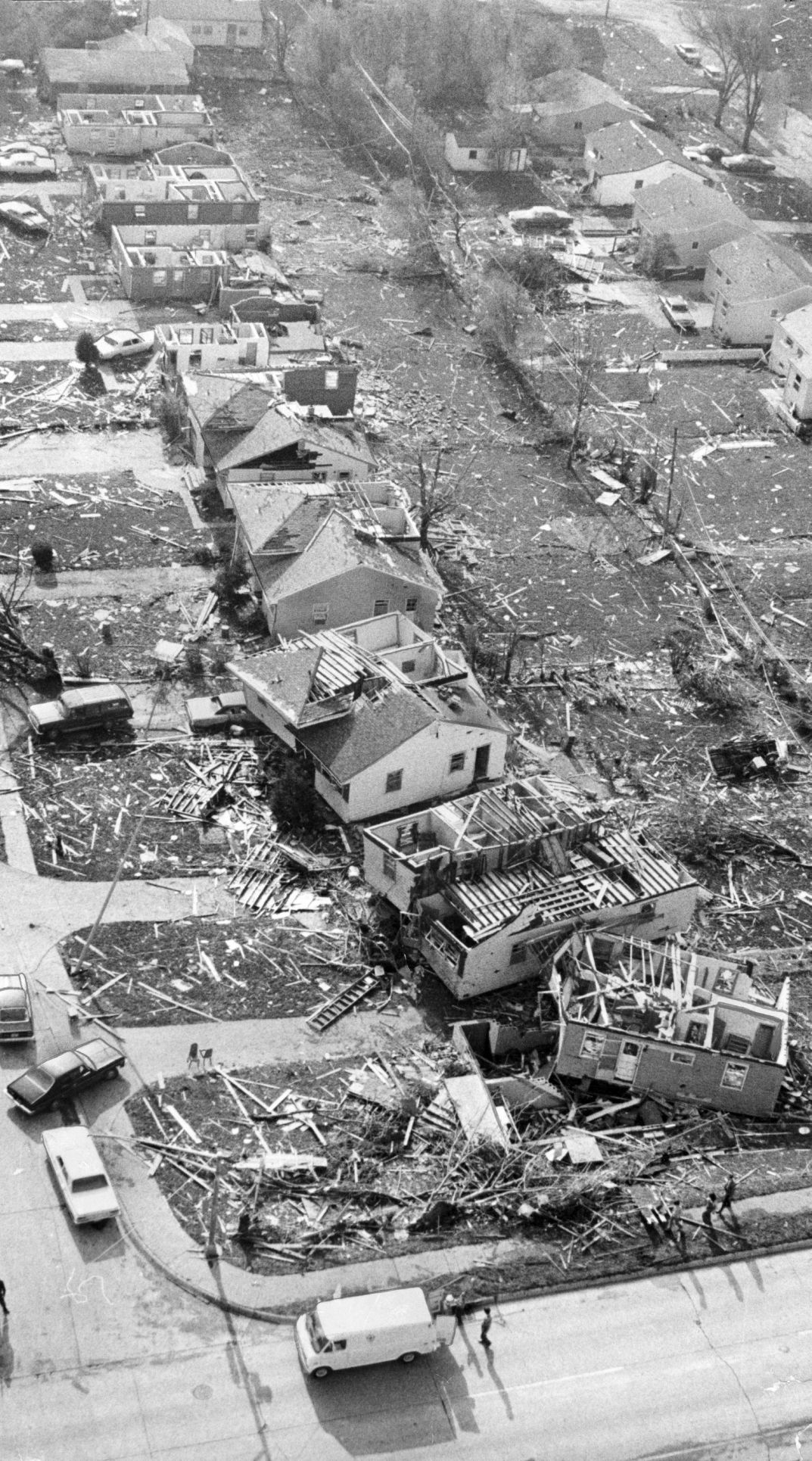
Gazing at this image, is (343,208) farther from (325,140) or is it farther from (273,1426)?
(273,1426)

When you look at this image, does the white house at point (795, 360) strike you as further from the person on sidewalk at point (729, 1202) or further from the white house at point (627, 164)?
the person on sidewalk at point (729, 1202)

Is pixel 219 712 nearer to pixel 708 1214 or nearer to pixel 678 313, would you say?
pixel 708 1214

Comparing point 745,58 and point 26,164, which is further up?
point 745,58

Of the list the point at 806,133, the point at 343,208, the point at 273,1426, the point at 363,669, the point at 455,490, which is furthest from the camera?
the point at 806,133

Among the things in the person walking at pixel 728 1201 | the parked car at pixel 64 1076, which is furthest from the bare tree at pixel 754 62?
the parked car at pixel 64 1076

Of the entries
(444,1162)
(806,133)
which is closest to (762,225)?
(806,133)

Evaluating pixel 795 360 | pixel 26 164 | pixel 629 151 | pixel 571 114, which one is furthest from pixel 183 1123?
pixel 571 114
